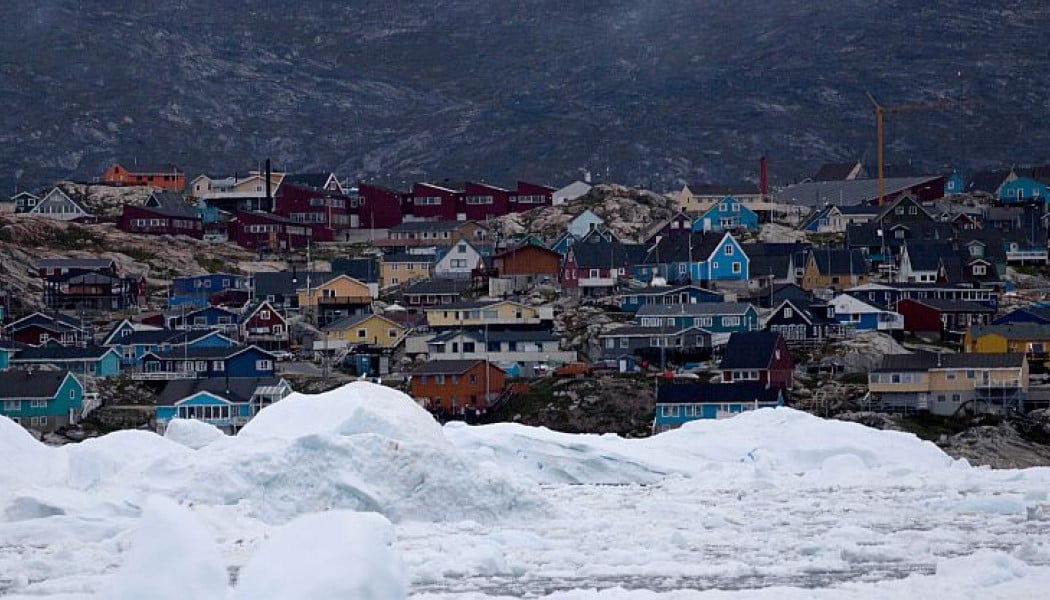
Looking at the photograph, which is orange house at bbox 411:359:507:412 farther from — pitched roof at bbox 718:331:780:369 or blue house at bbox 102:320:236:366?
blue house at bbox 102:320:236:366

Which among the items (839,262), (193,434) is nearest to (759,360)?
(839,262)

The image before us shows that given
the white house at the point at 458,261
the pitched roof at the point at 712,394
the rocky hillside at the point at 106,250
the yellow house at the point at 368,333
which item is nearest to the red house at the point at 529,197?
the white house at the point at 458,261

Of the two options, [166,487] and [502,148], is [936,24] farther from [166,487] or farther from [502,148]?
[166,487]

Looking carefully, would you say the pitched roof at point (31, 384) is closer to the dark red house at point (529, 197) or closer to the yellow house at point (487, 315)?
the yellow house at point (487, 315)

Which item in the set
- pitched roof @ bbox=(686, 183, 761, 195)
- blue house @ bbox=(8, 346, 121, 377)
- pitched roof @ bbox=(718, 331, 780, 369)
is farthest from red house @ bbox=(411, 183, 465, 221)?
pitched roof @ bbox=(718, 331, 780, 369)

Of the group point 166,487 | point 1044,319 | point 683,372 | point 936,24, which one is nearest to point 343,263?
point 683,372

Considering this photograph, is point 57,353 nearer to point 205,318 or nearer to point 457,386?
point 205,318
